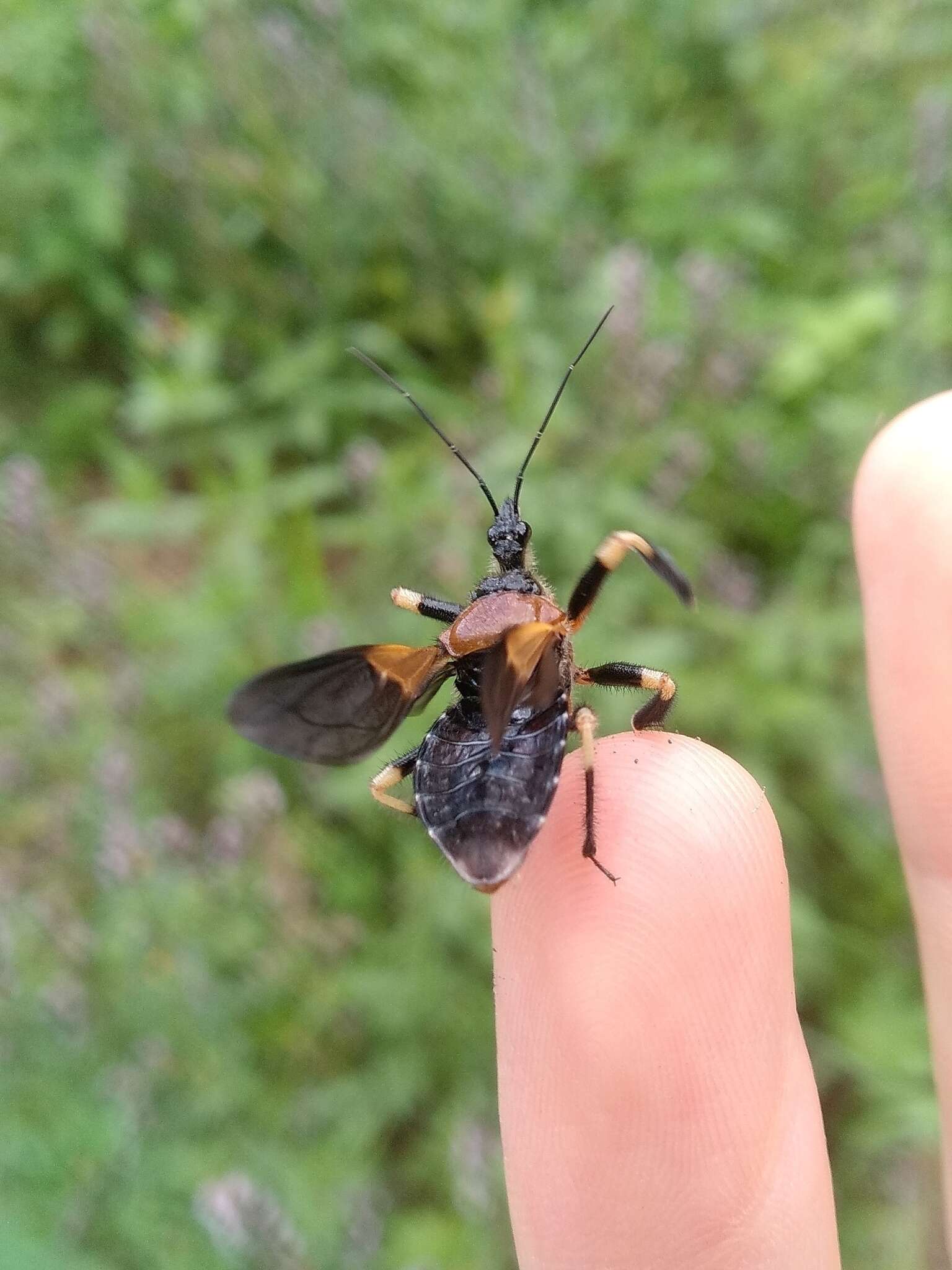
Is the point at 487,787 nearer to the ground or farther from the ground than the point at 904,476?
nearer to the ground

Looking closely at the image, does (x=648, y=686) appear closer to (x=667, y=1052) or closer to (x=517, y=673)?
(x=517, y=673)

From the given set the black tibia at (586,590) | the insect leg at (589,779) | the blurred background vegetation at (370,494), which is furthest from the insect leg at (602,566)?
the blurred background vegetation at (370,494)

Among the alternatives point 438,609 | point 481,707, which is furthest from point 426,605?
point 481,707

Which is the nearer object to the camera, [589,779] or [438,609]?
[589,779]

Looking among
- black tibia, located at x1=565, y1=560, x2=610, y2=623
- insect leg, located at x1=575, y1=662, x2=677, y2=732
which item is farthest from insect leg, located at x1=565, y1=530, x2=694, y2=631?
insect leg, located at x1=575, y1=662, x2=677, y2=732

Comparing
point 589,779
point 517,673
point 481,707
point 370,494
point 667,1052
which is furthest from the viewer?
point 370,494

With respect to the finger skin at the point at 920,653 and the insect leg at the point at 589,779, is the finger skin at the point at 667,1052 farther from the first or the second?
the finger skin at the point at 920,653
